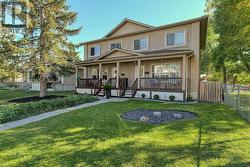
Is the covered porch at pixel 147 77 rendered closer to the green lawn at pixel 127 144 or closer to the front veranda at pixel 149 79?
the front veranda at pixel 149 79

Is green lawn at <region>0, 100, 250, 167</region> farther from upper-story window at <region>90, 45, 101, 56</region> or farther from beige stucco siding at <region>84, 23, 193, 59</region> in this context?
upper-story window at <region>90, 45, 101, 56</region>

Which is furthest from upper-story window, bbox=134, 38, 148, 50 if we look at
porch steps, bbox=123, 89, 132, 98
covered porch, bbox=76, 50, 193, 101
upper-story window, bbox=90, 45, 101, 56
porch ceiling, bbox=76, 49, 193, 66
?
upper-story window, bbox=90, 45, 101, 56

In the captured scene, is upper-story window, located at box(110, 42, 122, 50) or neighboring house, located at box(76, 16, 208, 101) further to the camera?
upper-story window, located at box(110, 42, 122, 50)

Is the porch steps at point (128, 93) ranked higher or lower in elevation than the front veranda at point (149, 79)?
lower

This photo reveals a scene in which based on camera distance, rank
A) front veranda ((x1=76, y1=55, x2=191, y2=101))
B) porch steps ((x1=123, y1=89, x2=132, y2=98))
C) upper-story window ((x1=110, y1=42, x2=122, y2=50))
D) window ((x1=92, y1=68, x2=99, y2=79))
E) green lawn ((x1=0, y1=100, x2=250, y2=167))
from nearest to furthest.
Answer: green lawn ((x1=0, y1=100, x2=250, y2=167))
front veranda ((x1=76, y1=55, x2=191, y2=101))
porch steps ((x1=123, y1=89, x2=132, y2=98))
upper-story window ((x1=110, y1=42, x2=122, y2=50))
window ((x1=92, y1=68, x2=99, y2=79))

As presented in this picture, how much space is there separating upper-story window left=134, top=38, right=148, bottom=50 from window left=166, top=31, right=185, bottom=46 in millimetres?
2417

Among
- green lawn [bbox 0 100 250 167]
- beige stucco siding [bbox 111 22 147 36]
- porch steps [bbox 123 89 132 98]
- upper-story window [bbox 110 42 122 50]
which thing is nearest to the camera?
green lawn [bbox 0 100 250 167]

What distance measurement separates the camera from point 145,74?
63.3ft

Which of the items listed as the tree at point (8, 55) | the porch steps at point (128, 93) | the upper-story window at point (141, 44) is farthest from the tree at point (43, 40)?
the upper-story window at point (141, 44)

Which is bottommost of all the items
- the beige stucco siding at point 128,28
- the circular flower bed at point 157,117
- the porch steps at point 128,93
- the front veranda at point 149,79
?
the circular flower bed at point 157,117

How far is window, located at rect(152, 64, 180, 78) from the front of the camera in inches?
680

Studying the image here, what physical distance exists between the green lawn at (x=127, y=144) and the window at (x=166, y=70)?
937cm

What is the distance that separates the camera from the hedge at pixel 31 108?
32.2 ft

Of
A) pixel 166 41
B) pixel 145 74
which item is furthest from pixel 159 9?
pixel 145 74
